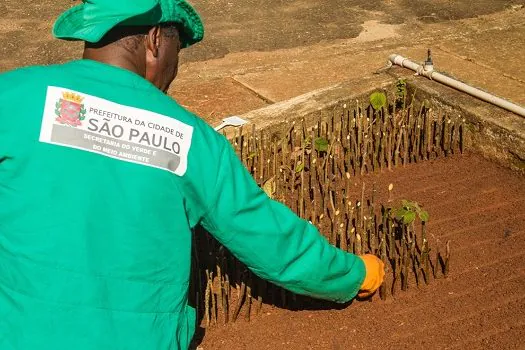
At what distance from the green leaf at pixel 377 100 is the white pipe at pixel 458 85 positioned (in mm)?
470

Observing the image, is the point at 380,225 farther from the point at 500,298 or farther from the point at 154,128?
the point at 154,128

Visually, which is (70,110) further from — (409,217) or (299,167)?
(299,167)

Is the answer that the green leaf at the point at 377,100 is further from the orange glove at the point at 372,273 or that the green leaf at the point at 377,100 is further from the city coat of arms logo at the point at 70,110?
the city coat of arms logo at the point at 70,110

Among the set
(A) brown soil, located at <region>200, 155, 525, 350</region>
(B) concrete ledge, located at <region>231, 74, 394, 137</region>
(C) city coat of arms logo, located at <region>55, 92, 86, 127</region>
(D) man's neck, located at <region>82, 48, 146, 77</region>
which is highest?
(D) man's neck, located at <region>82, 48, 146, 77</region>

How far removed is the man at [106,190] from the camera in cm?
216

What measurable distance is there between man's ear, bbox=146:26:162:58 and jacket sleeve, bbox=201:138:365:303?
1.12 feet

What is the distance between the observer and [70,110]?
7.22 ft

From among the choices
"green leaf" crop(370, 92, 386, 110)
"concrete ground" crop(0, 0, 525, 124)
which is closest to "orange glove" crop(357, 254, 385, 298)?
"green leaf" crop(370, 92, 386, 110)

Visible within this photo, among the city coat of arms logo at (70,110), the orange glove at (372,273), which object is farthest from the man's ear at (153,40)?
the orange glove at (372,273)

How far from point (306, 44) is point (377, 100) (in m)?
2.50

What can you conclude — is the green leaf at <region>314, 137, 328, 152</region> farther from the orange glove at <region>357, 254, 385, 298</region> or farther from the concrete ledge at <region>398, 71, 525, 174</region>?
the orange glove at <region>357, 254, 385, 298</region>

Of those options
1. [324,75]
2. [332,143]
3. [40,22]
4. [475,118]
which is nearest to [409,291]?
[332,143]

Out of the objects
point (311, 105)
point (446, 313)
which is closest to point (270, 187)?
point (446, 313)

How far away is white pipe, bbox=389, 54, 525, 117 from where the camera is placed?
185 inches
